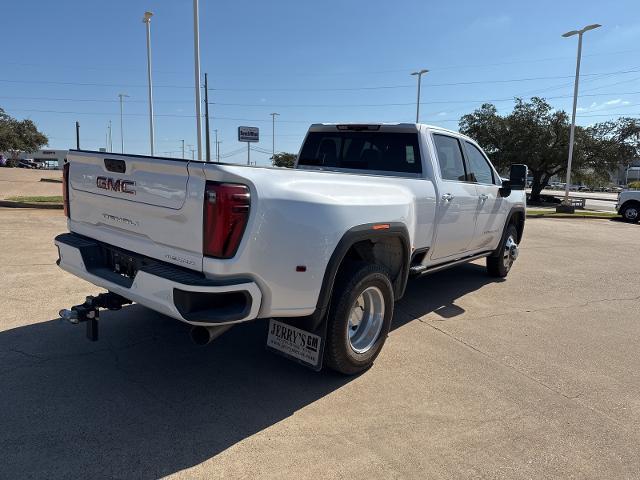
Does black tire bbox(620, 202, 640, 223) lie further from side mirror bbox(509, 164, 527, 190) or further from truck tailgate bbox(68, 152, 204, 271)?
truck tailgate bbox(68, 152, 204, 271)

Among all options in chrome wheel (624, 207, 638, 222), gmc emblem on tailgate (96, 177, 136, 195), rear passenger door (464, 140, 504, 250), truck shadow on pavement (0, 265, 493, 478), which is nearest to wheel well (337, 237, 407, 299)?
truck shadow on pavement (0, 265, 493, 478)

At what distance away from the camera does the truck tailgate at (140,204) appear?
9.18 ft

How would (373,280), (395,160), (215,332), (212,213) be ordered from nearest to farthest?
1. (212,213)
2. (215,332)
3. (373,280)
4. (395,160)

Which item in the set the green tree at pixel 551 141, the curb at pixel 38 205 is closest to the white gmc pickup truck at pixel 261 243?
the curb at pixel 38 205

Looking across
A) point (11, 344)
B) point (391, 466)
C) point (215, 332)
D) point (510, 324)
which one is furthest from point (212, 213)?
point (510, 324)

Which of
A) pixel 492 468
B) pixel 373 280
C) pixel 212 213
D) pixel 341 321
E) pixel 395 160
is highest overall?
pixel 395 160

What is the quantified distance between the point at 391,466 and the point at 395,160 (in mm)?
3207

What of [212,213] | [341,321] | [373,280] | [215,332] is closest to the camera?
[212,213]

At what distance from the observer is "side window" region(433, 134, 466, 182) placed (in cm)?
514

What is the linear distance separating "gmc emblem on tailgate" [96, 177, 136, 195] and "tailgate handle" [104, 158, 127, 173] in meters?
0.06

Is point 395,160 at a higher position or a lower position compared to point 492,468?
higher

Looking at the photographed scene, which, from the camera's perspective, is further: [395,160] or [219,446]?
[395,160]

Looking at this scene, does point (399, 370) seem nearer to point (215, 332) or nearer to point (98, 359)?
point (215, 332)

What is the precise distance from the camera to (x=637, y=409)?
11.5 ft
